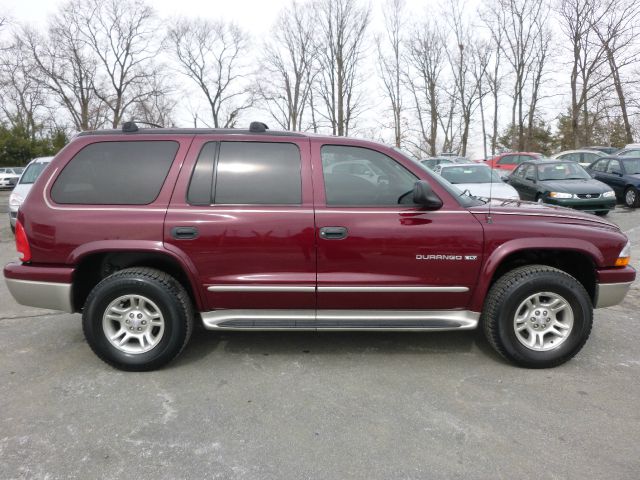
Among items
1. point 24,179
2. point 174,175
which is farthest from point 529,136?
point 174,175

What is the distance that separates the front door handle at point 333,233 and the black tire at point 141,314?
3.75ft

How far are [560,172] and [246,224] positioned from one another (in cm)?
1066

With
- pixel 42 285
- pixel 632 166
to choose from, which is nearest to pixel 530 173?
pixel 632 166

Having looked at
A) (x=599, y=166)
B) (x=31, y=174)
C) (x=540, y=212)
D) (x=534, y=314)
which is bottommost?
(x=534, y=314)

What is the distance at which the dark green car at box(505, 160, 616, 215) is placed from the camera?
1033 centimetres

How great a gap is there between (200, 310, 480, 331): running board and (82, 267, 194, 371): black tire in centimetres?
22

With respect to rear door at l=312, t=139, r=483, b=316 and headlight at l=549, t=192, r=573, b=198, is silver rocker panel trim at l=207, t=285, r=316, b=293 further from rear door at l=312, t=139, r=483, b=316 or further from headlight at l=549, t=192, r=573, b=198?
headlight at l=549, t=192, r=573, b=198

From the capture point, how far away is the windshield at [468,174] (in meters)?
10.4

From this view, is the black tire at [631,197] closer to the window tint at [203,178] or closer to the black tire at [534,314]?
the black tire at [534,314]

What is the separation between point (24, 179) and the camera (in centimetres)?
1027

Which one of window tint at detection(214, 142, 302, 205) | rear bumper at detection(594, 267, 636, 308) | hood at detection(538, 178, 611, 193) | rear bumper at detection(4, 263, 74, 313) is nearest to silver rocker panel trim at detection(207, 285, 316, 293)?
window tint at detection(214, 142, 302, 205)

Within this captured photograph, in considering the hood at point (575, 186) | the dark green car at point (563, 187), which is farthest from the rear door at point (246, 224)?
the hood at point (575, 186)

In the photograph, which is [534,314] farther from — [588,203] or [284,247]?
[588,203]

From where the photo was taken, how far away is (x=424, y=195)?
10.1 feet
